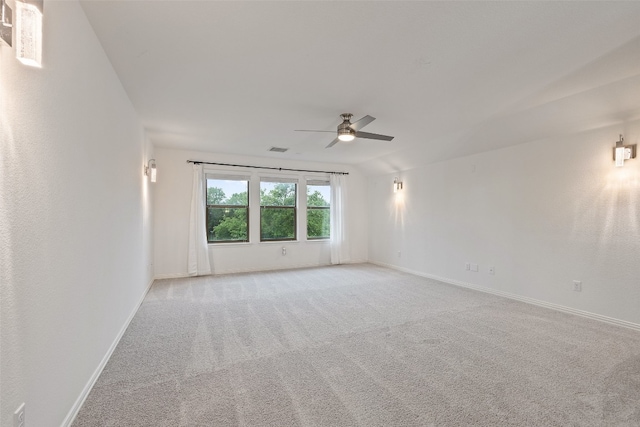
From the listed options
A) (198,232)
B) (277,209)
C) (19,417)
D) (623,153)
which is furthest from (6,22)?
(277,209)

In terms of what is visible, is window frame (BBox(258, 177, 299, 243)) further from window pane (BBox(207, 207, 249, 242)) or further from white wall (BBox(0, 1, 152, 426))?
white wall (BBox(0, 1, 152, 426))

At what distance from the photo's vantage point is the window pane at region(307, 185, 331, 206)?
695 cm

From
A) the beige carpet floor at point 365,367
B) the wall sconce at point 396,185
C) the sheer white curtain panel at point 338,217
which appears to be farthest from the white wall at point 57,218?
the wall sconce at point 396,185

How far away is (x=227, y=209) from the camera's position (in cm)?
610

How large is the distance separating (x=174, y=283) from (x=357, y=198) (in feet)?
15.2

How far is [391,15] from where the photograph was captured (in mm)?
1857

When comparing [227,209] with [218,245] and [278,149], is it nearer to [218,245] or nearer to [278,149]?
[218,245]

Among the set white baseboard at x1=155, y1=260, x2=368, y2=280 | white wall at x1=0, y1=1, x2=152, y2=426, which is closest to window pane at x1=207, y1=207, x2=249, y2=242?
white baseboard at x1=155, y1=260, x2=368, y2=280

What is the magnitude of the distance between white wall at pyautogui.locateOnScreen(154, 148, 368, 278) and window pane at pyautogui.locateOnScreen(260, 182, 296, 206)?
281 millimetres

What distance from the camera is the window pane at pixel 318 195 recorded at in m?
6.95

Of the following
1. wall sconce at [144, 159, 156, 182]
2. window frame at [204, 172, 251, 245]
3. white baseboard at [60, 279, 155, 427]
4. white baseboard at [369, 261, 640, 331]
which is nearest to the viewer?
white baseboard at [60, 279, 155, 427]

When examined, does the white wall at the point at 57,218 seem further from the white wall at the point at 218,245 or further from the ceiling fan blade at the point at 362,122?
the white wall at the point at 218,245

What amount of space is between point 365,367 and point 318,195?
16.6 ft

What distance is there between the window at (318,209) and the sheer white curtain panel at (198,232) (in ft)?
7.92
